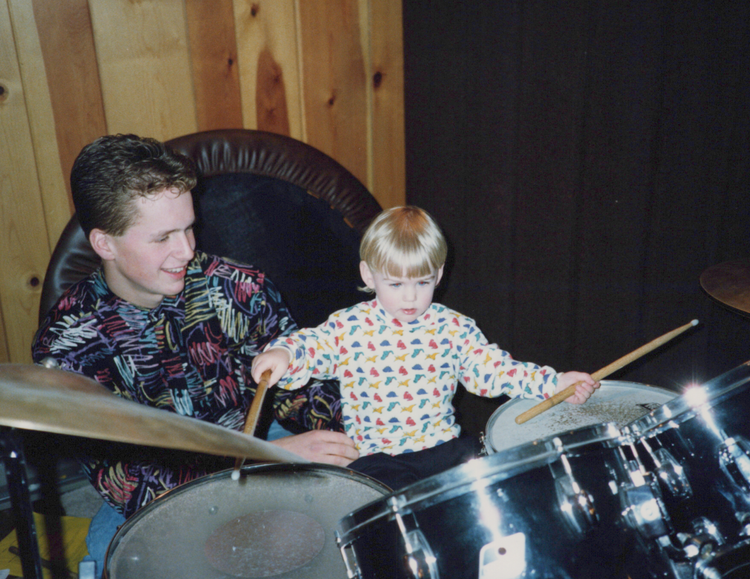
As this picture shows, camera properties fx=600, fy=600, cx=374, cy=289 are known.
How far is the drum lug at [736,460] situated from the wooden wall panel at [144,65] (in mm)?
1485

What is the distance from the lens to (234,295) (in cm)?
134

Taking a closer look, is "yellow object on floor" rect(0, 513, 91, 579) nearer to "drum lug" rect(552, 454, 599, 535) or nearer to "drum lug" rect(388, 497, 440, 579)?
"drum lug" rect(388, 497, 440, 579)

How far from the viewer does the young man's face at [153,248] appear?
1.17 metres

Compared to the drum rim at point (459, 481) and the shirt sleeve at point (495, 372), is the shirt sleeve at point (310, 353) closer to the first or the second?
the shirt sleeve at point (495, 372)

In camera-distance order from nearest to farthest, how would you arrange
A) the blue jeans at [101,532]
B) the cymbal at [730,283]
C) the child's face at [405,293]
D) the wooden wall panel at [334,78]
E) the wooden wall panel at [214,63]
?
the cymbal at [730,283]
the child's face at [405,293]
the blue jeans at [101,532]
the wooden wall panel at [214,63]
the wooden wall panel at [334,78]

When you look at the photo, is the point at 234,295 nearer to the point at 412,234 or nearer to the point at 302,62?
the point at 412,234

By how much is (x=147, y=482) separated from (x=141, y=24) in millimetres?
1140

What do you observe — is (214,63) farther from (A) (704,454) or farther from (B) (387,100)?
(A) (704,454)

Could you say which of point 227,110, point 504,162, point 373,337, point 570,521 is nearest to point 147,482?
point 373,337

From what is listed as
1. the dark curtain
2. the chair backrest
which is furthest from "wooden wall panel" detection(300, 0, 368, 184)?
the chair backrest

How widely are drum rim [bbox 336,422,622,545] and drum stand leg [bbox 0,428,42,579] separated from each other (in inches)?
14.3

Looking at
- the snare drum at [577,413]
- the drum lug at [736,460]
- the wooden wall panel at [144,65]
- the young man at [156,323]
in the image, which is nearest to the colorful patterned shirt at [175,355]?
the young man at [156,323]

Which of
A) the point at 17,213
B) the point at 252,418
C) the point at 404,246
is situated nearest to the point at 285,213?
the point at 404,246

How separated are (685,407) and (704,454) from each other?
0.28 feet
